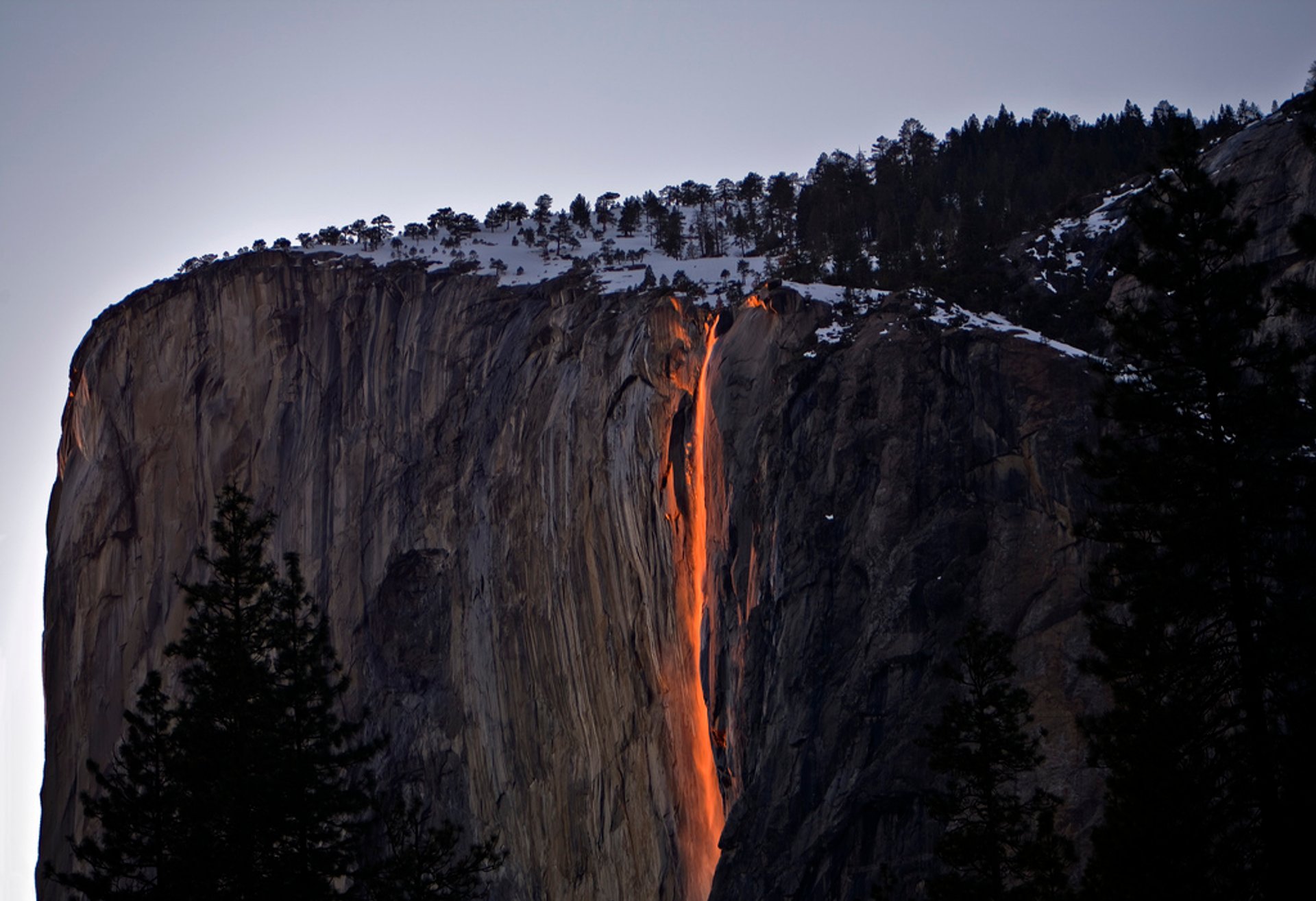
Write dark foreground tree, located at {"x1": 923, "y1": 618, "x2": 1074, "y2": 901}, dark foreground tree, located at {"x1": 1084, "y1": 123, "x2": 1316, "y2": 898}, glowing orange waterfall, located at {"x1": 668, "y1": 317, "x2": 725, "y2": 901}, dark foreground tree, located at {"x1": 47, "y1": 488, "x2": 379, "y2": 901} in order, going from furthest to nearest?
glowing orange waterfall, located at {"x1": 668, "y1": 317, "x2": 725, "y2": 901}, dark foreground tree, located at {"x1": 923, "y1": 618, "x2": 1074, "y2": 901}, dark foreground tree, located at {"x1": 47, "y1": 488, "x2": 379, "y2": 901}, dark foreground tree, located at {"x1": 1084, "y1": 123, "x2": 1316, "y2": 898}

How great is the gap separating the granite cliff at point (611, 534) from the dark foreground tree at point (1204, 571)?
13729 mm

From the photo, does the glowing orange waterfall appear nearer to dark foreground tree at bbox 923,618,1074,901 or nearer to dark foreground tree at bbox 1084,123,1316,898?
dark foreground tree at bbox 923,618,1074,901

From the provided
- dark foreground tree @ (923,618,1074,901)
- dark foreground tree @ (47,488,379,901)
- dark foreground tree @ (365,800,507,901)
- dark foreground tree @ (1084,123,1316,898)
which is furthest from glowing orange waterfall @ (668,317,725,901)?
dark foreground tree @ (1084,123,1316,898)

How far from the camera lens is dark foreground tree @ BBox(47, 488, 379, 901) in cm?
1894

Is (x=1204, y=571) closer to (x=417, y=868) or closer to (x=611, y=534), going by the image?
(x=417, y=868)

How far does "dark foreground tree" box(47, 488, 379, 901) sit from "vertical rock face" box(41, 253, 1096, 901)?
1690cm

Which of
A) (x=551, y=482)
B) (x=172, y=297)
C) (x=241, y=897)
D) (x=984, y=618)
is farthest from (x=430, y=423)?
(x=241, y=897)

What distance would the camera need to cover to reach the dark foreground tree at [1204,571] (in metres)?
16.5

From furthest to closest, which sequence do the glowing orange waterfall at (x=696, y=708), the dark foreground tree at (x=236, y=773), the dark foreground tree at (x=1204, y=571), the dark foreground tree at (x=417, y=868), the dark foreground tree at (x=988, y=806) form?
1. the glowing orange waterfall at (x=696, y=708)
2. the dark foreground tree at (x=988, y=806)
3. the dark foreground tree at (x=417, y=868)
4. the dark foreground tree at (x=236, y=773)
5. the dark foreground tree at (x=1204, y=571)

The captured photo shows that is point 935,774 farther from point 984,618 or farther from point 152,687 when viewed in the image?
point 152,687

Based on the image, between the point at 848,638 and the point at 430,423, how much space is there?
27.8 metres

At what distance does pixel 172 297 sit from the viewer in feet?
226

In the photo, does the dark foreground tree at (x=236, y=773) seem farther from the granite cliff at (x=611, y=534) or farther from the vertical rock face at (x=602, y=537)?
the vertical rock face at (x=602, y=537)

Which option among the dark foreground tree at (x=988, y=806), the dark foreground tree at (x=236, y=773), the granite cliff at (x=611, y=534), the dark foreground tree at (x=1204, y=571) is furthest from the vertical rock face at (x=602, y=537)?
the dark foreground tree at (x=236, y=773)
